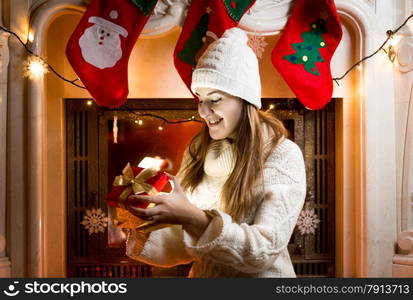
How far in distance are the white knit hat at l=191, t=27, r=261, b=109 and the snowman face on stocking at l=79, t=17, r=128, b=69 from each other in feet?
2.60

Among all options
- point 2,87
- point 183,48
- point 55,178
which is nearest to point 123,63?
point 183,48

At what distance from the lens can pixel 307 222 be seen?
2.64 metres

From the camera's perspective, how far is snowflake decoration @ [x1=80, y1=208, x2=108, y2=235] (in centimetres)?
262

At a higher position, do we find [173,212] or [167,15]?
[167,15]

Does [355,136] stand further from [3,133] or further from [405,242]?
[3,133]

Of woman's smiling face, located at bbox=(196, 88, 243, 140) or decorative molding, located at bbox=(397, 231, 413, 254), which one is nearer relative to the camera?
woman's smiling face, located at bbox=(196, 88, 243, 140)

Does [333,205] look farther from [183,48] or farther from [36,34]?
[36,34]

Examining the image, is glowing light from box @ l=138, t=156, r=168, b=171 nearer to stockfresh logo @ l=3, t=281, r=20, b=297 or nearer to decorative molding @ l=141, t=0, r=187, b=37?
stockfresh logo @ l=3, t=281, r=20, b=297

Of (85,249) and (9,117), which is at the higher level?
(9,117)

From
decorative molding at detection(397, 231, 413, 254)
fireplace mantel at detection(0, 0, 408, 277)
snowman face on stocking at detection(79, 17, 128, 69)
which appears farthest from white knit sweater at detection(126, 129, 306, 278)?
decorative molding at detection(397, 231, 413, 254)

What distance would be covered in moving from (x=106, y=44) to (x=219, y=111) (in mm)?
904

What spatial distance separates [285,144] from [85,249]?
1.52 metres

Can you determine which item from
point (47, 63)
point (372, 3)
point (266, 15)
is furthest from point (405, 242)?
point (47, 63)

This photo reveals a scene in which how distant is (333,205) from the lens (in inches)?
105
